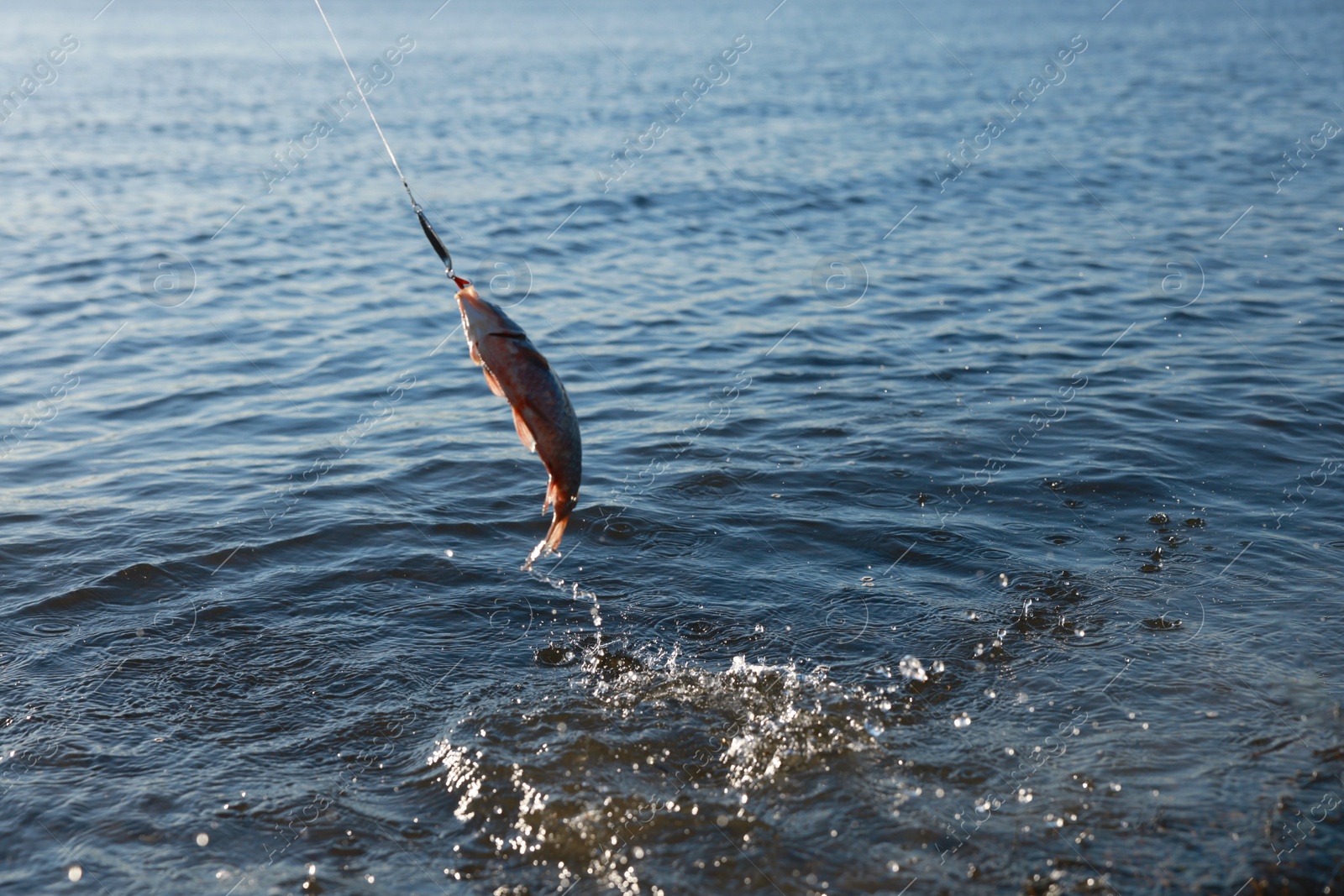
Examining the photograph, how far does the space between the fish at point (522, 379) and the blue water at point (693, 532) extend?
1.64 m

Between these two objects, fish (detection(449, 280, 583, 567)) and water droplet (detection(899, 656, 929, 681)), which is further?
water droplet (detection(899, 656, 929, 681))

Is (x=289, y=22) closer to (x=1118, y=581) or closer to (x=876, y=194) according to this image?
(x=876, y=194)

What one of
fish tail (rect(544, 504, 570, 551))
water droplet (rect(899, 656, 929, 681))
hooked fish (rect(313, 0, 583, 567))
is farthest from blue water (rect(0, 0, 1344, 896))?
hooked fish (rect(313, 0, 583, 567))

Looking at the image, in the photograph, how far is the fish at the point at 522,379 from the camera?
496 centimetres

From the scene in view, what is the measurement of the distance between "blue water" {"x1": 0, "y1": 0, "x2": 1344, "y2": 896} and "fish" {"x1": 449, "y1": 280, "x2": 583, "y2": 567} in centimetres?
164

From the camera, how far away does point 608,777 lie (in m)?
5.55

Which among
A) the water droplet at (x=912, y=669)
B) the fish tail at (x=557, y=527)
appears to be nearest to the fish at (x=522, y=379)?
the fish tail at (x=557, y=527)

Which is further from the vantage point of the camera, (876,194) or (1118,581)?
(876,194)

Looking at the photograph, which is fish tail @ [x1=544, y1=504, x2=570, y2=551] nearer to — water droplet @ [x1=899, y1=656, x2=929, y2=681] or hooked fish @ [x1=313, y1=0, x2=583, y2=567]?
hooked fish @ [x1=313, y1=0, x2=583, y2=567]

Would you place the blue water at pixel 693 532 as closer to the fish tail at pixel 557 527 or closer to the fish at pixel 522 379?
the fish tail at pixel 557 527

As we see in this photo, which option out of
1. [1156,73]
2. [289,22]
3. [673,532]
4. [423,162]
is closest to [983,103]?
[1156,73]

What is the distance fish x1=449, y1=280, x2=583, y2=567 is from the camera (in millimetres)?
4957

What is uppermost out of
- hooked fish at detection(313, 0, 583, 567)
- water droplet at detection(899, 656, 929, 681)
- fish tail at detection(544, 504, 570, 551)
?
hooked fish at detection(313, 0, 583, 567)

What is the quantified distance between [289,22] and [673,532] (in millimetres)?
52106
